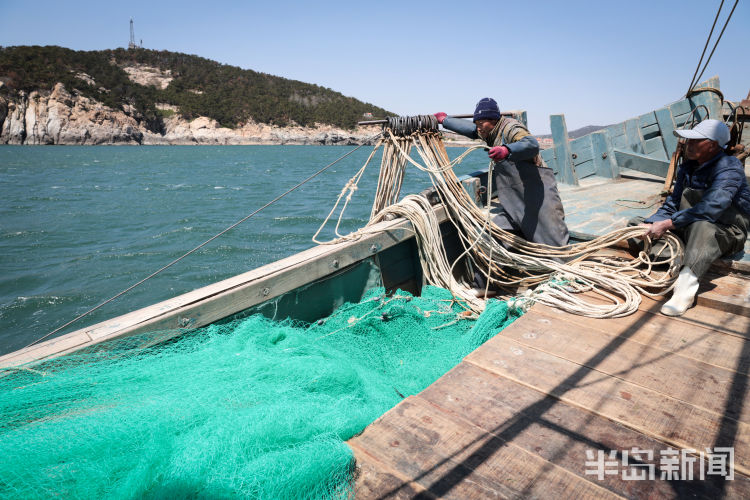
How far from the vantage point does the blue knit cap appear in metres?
3.56

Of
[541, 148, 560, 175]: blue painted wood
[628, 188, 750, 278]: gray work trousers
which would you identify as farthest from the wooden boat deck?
[541, 148, 560, 175]: blue painted wood

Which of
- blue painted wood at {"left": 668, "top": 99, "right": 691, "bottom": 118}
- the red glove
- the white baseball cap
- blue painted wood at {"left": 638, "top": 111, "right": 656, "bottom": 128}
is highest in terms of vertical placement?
blue painted wood at {"left": 668, "top": 99, "right": 691, "bottom": 118}

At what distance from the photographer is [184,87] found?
92.4m

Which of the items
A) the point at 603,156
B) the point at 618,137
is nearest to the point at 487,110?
the point at 603,156

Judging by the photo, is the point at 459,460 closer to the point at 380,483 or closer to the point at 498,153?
the point at 380,483

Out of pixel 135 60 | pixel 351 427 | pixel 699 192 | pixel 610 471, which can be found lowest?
pixel 610 471

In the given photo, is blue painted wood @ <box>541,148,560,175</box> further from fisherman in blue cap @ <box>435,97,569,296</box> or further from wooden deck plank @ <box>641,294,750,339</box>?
wooden deck plank @ <box>641,294,750,339</box>

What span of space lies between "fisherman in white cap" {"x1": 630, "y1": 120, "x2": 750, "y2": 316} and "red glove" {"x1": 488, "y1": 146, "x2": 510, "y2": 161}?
1058 millimetres

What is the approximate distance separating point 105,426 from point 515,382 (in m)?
1.57

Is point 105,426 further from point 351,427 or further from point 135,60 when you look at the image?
point 135,60

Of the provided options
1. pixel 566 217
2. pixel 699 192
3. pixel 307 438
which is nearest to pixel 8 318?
pixel 307 438

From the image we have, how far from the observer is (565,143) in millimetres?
6488

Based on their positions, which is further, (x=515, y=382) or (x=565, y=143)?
(x=565, y=143)

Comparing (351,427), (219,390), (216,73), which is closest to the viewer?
(351,427)
